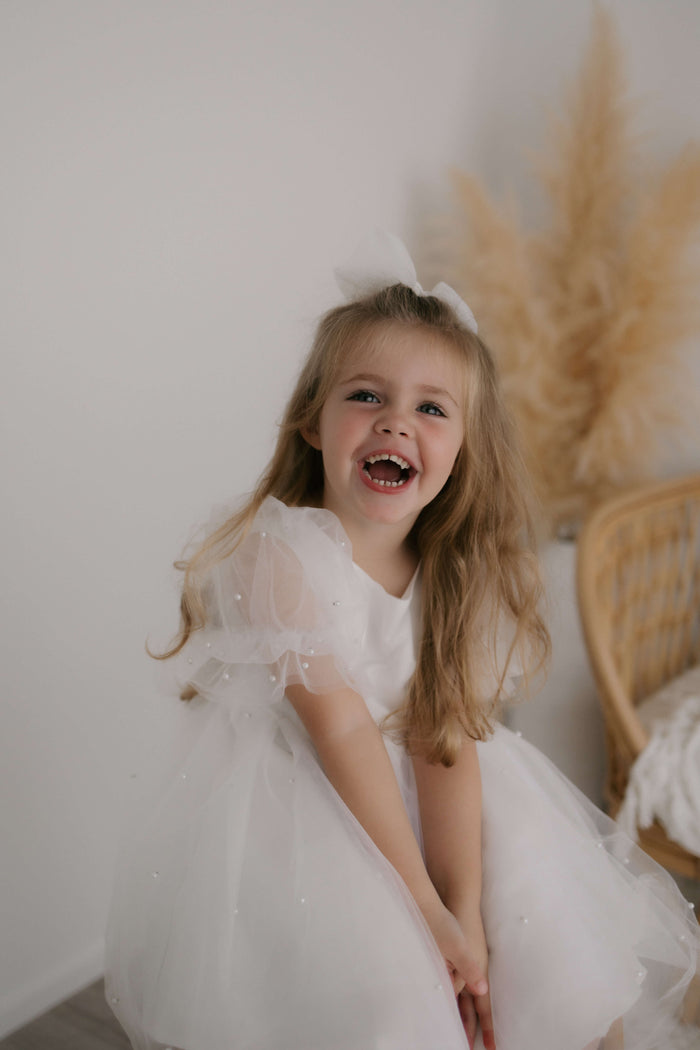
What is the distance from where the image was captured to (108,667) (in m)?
1.22

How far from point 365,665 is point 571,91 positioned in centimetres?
127

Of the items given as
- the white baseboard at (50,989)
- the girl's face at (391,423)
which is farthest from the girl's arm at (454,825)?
the white baseboard at (50,989)

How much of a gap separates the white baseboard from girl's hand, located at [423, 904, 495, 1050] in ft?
2.22

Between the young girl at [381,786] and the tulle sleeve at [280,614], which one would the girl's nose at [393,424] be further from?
the tulle sleeve at [280,614]

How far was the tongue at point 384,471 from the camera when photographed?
2.95 ft

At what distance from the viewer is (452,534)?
3.34ft

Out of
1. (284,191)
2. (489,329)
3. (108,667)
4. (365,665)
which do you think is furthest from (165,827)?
(489,329)

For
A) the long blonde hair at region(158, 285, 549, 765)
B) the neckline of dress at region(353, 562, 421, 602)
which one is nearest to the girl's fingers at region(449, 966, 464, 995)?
the long blonde hair at region(158, 285, 549, 765)

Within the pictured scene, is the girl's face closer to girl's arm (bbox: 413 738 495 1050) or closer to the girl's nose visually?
the girl's nose

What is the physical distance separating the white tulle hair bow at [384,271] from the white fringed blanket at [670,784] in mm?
688

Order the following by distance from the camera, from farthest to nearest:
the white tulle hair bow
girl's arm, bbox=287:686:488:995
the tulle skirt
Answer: the white tulle hair bow < girl's arm, bbox=287:686:488:995 < the tulle skirt

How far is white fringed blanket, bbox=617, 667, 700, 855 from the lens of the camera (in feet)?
3.80

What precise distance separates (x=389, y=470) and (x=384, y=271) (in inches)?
8.7

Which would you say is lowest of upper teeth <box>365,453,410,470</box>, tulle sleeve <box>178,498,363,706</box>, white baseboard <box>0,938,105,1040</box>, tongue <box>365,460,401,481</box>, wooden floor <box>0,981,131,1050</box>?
wooden floor <box>0,981,131,1050</box>
